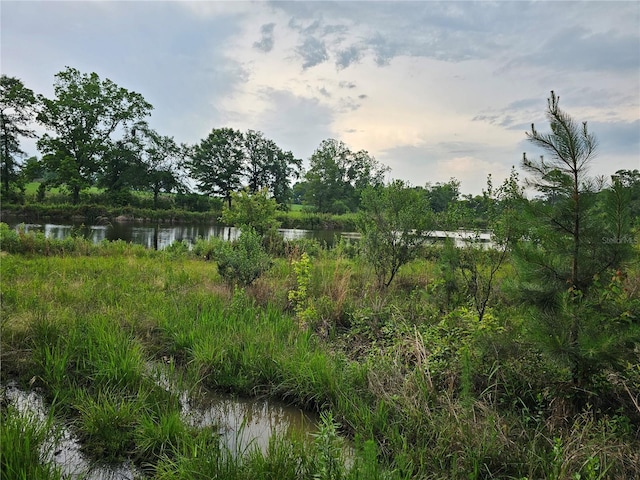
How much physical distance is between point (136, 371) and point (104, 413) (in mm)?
667

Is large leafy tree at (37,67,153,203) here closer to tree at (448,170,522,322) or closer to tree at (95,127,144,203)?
tree at (95,127,144,203)

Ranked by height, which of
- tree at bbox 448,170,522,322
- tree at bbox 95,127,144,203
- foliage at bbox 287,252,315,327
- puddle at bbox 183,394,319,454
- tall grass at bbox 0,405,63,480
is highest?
tree at bbox 95,127,144,203

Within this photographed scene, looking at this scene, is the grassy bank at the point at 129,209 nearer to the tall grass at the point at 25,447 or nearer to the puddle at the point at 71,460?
the puddle at the point at 71,460

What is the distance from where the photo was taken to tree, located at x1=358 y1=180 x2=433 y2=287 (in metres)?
7.04

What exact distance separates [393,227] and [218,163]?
5074 cm

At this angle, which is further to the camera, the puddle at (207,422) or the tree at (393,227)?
the tree at (393,227)

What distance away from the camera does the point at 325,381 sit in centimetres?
371

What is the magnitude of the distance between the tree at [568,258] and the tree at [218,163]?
166ft

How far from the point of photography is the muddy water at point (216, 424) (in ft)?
8.60

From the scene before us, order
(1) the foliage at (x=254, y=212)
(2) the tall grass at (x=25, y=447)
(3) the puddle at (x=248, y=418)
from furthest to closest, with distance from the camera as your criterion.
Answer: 1. (1) the foliage at (x=254, y=212)
2. (3) the puddle at (x=248, y=418)
3. (2) the tall grass at (x=25, y=447)

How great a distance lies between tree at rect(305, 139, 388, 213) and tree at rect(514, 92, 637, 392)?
173ft

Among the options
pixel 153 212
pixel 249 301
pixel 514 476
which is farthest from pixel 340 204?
pixel 514 476

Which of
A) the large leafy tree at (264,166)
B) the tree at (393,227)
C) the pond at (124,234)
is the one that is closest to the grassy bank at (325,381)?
the tree at (393,227)

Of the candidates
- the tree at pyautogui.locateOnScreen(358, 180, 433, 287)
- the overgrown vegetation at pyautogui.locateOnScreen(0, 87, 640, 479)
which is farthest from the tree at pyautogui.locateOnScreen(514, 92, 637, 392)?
the tree at pyautogui.locateOnScreen(358, 180, 433, 287)
